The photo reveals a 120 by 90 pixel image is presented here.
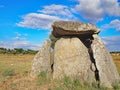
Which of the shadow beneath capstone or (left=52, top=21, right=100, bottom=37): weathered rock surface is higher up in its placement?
(left=52, top=21, right=100, bottom=37): weathered rock surface

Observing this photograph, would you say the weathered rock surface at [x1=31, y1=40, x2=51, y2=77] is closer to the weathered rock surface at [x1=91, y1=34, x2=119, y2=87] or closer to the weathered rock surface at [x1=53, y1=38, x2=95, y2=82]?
the weathered rock surface at [x1=53, y1=38, x2=95, y2=82]

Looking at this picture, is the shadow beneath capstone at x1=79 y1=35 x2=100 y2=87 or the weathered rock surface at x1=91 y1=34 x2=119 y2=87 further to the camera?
the shadow beneath capstone at x1=79 y1=35 x2=100 y2=87

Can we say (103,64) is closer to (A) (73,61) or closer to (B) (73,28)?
(A) (73,61)

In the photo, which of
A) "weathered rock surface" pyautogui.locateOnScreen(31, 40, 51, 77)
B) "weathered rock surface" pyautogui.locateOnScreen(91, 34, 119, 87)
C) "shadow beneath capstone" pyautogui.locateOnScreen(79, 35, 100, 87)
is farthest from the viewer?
"weathered rock surface" pyautogui.locateOnScreen(31, 40, 51, 77)

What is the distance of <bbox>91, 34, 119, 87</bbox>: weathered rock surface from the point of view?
1661 centimetres

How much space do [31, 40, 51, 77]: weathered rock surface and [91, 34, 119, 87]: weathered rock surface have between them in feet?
9.00

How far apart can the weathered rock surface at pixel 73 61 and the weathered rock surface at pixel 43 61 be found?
76 cm

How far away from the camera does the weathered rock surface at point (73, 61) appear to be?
16859mm

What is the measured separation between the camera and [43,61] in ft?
59.1

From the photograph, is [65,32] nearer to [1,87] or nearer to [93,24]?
[93,24]

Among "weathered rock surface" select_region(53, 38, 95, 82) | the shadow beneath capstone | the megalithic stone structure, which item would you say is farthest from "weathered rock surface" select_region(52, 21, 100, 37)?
the shadow beneath capstone

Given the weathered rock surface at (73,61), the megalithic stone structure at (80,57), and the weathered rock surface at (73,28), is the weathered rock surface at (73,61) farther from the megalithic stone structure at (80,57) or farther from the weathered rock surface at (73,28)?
the weathered rock surface at (73,28)

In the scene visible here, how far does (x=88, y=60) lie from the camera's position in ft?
56.5

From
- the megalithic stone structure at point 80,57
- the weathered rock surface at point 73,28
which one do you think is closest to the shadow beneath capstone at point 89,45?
the megalithic stone structure at point 80,57
